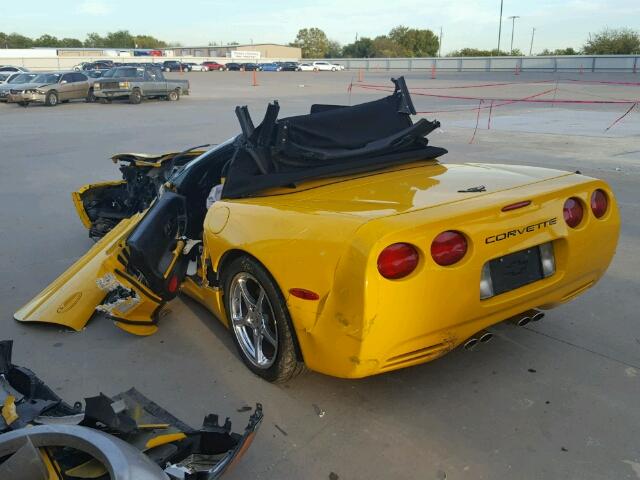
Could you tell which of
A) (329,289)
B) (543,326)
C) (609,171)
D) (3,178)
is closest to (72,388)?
(329,289)

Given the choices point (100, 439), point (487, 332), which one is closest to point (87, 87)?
point (487, 332)

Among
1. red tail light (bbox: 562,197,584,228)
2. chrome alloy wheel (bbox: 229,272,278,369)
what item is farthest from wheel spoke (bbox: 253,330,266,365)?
red tail light (bbox: 562,197,584,228)

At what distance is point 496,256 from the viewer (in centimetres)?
277

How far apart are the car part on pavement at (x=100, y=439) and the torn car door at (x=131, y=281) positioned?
39.8 inches

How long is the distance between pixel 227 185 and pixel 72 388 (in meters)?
1.47

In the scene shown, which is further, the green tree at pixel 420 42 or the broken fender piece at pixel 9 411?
the green tree at pixel 420 42

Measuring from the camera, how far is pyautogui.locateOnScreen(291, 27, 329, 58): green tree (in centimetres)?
13250

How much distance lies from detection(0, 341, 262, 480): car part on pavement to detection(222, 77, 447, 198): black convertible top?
146 centimetres

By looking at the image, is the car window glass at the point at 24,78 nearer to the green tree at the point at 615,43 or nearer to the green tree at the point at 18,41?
the green tree at the point at 615,43

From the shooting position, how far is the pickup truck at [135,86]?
2688 centimetres

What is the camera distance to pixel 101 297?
4.13 meters

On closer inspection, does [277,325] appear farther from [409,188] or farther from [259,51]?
[259,51]

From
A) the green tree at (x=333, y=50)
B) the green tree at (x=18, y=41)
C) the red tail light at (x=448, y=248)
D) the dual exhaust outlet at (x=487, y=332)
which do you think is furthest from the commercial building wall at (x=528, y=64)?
the green tree at (x=18, y=41)

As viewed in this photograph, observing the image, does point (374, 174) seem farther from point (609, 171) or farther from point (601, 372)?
point (609, 171)
